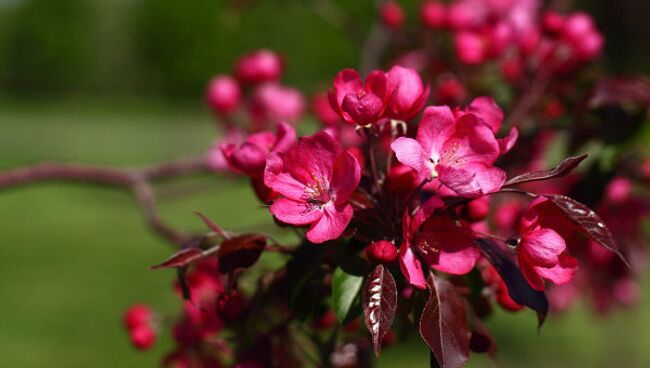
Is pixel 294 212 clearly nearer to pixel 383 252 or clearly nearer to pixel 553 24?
pixel 383 252

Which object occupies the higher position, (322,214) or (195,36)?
(322,214)

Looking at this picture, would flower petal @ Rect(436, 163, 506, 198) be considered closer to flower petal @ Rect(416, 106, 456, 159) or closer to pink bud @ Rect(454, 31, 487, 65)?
flower petal @ Rect(416, 106, 456, 159)

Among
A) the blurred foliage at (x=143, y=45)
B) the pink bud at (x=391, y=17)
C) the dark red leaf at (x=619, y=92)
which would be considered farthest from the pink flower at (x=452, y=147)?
the blurred foliage at (x=143, y=45)

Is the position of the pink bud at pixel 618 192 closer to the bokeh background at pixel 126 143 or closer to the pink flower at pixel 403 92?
the bokeh background at pixel 126 143

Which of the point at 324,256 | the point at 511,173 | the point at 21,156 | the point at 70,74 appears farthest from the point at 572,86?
the point at 70,74

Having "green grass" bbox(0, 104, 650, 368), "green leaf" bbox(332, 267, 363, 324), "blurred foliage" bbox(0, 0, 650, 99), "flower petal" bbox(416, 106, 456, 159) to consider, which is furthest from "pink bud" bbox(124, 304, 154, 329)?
"blurred foliage" bbox(0, 0, 650, 99)

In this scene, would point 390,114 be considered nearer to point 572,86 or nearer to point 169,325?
point 169,325
